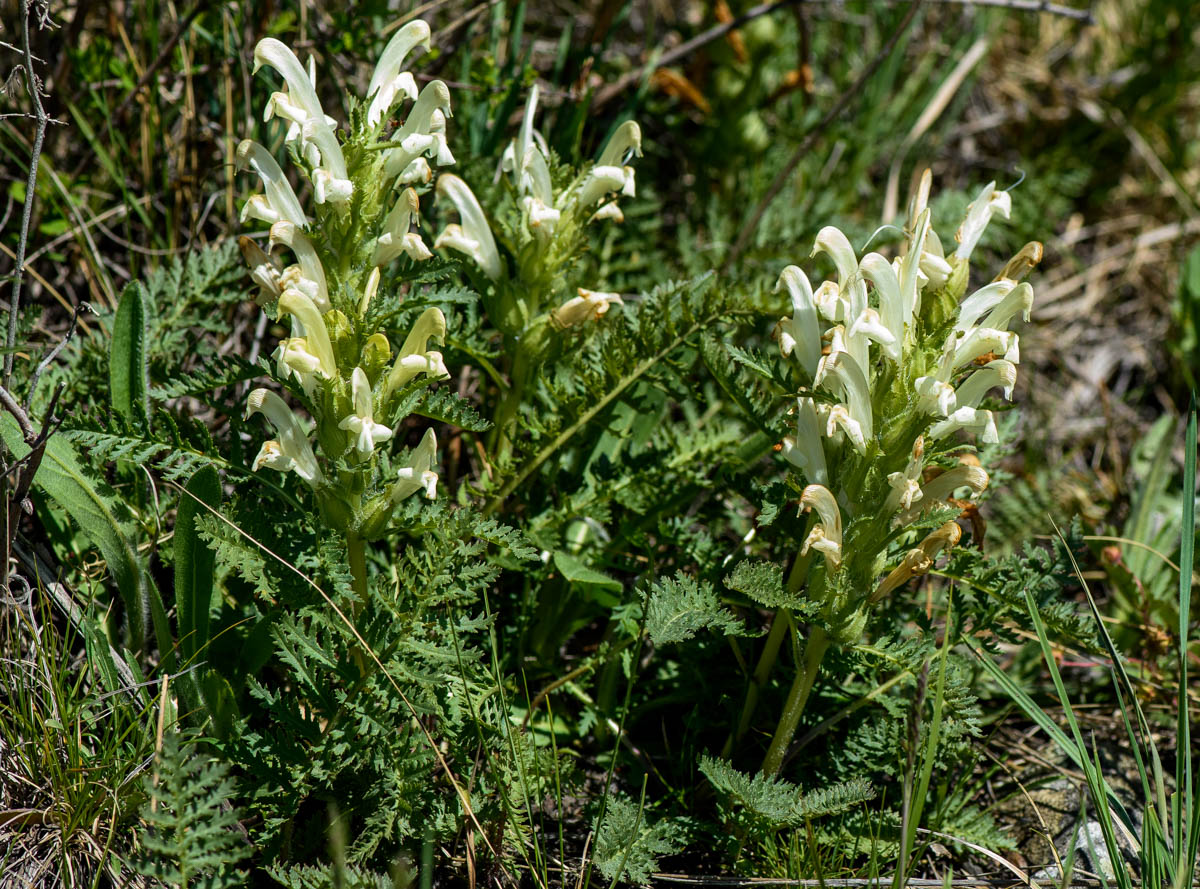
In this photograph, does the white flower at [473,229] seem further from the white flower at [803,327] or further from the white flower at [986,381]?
the white flower at [986,381]

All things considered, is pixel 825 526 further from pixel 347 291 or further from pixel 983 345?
pixel 347 291

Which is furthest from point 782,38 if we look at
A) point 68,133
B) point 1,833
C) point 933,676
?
point 1,833

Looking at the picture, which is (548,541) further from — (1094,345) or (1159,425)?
(1094,345)

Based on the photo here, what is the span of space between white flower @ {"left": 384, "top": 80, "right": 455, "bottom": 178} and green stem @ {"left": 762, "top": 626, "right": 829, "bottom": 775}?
1194 mm

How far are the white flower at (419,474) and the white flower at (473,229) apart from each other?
0.54 metres

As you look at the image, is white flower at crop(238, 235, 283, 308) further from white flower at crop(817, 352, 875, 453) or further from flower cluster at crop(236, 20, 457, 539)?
white flower at crop(817, 352, 875, 453)

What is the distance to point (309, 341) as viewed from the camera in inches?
68.8

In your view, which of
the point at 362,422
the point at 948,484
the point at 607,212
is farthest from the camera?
the point at 607,212

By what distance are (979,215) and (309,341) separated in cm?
135

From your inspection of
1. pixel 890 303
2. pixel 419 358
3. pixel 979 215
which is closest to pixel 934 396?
pixel 890 303

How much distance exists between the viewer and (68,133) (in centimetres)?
311

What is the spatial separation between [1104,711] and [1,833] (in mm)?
2738

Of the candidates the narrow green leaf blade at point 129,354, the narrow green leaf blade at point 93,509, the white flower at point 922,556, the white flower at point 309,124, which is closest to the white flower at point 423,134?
the white flower at point 309,124

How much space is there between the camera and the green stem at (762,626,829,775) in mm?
1965
